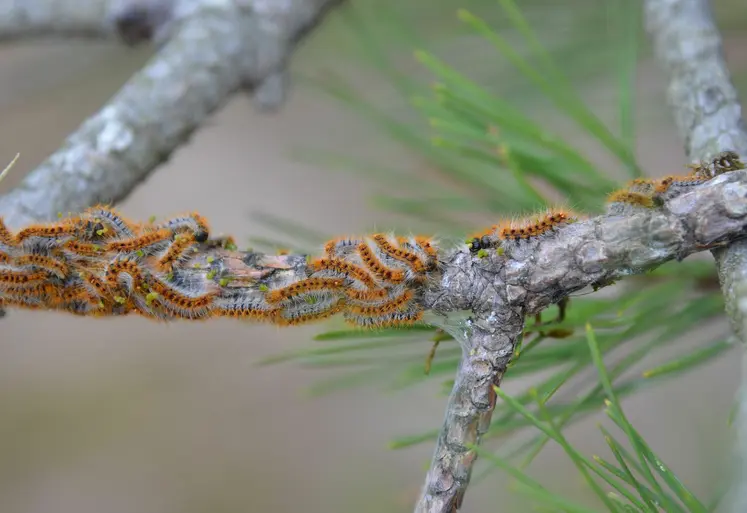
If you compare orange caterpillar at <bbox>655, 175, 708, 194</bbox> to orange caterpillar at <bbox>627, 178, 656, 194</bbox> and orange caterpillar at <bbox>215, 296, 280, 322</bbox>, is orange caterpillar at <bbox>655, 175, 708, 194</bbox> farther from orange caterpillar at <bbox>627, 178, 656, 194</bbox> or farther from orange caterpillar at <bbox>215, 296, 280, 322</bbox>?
orange caterpillar at <bbox>215, 296, 280, 322</bbox>

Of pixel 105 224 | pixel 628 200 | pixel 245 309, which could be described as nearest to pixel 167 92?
pixel 105 224

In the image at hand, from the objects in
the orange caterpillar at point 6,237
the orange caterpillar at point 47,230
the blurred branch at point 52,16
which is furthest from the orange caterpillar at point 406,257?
the blurred branch at point 52,16

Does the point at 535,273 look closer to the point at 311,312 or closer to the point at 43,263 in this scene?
the point at 311,312

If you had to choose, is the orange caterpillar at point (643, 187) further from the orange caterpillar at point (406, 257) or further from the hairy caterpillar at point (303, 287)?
the hairy caterpillar at point (303, 287)

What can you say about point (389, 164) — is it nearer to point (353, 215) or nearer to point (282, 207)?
point (353, 215)

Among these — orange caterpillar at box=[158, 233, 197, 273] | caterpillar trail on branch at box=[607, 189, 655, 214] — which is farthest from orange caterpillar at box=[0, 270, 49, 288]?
caterpillar trail on branch at box=[607, 189, 655, 214]
